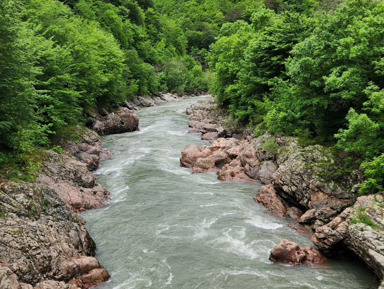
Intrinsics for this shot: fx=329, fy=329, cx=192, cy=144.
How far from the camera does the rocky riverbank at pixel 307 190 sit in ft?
42.9

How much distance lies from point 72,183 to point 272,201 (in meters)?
12.0

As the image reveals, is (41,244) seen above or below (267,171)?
below

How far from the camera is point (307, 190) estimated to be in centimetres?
1775

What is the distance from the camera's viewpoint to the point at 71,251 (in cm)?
1304

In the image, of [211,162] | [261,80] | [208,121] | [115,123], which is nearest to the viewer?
[211,162]

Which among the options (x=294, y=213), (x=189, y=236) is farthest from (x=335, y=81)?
(x=189, y=236)

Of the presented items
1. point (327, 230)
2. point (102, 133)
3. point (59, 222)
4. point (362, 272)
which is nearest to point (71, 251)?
point (59, 222)

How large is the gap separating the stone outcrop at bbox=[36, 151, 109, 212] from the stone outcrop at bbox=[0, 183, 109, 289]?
3382 millimetres

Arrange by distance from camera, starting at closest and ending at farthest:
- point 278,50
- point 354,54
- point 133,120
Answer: point 354,54
point 278,50
point 133,120

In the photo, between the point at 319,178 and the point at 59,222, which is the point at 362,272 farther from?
the point at 59,222

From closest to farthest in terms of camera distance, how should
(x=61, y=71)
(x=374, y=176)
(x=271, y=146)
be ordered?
(x=374, y=176), (x=271, y=146), (x=61, y=71)

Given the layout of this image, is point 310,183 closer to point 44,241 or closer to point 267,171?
point 267,171

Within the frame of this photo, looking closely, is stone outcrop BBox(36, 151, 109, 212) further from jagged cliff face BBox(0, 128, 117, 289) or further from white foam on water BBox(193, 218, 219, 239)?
white foam on water BBox(193, 218, 219, 239)

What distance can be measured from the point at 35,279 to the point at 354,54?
17063 millimetres
